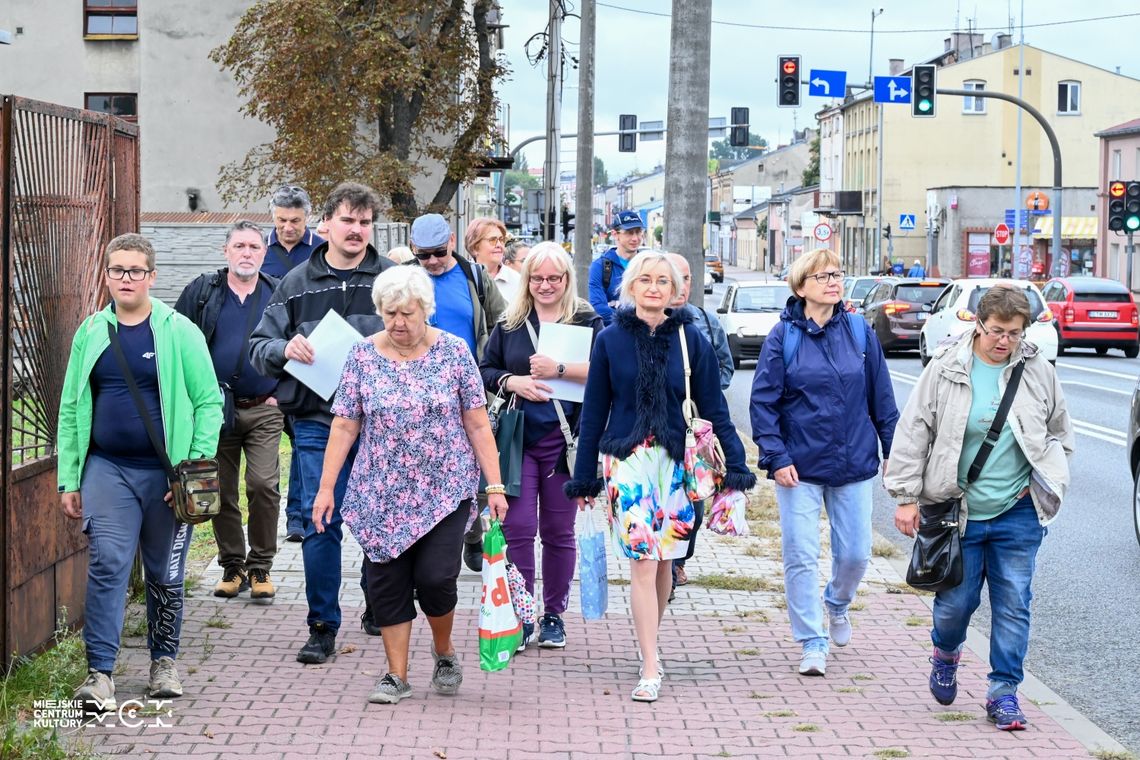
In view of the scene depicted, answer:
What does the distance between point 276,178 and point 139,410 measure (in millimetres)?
24781

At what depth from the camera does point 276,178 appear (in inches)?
1188

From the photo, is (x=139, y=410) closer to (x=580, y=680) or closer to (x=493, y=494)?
(x=493, y=494)

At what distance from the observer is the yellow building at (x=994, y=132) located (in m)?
82.3

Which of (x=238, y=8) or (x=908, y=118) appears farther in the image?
(x=908, y=118)

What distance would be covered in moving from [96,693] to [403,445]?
4.78 feet

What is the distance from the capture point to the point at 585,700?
644 centimetres

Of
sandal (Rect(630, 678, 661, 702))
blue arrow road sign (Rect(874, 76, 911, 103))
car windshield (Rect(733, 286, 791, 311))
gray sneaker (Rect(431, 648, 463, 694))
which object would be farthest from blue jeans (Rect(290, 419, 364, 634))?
A: blue arrow road sign (Rect(874, 76, 911, 103))

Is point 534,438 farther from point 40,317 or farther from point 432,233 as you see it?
point 40,317

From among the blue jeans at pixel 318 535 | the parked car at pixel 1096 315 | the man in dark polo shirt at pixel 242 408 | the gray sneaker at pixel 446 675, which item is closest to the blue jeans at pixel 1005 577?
the gray sneaker at pixel 446 675

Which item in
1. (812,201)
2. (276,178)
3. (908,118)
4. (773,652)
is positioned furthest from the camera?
(812,201)

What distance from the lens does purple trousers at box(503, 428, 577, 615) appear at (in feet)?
23.7

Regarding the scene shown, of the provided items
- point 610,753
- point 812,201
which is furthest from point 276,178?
point 812,201

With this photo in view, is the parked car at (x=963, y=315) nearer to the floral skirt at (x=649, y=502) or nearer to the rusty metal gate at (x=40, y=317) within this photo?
the floral skirt at (x=649, y=502)

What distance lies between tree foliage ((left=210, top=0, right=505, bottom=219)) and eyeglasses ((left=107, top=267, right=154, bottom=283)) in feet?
72.1
